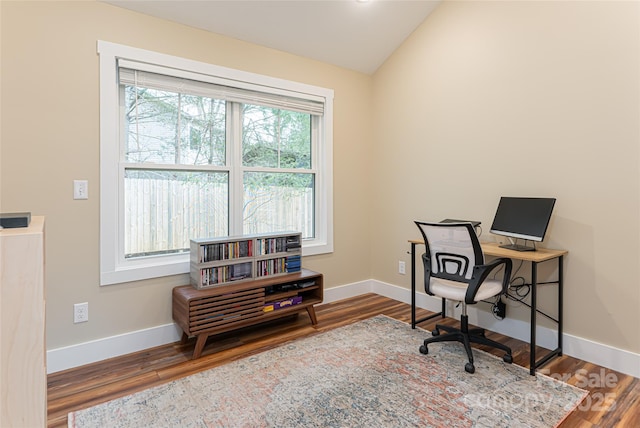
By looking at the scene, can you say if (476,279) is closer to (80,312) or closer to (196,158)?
(196,158)

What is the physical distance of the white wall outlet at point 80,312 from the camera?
2.29 meters

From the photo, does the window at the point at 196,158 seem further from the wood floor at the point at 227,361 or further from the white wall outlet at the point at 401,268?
the white wall outlet at the point at 401,268

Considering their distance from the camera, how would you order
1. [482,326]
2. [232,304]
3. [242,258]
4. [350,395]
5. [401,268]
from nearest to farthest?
[350,395], [232,304], [242,258], [482,326], [401,268]

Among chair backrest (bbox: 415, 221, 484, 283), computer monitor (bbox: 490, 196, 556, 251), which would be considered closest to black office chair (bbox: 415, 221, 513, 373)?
chair backrest (bbox: 415, 221, 484, 283)

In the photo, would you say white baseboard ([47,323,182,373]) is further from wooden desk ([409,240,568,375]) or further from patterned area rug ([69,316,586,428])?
wooden desk ([409,240,568,375])

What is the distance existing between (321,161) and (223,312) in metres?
1.78

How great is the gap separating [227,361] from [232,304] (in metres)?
0.39

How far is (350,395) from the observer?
1970 millimetres

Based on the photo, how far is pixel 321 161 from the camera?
3568mm

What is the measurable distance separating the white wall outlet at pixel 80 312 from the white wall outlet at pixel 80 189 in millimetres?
709

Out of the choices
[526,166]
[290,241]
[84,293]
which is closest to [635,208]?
[526,166]

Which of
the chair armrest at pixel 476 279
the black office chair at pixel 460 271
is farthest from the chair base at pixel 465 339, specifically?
the chair armrest at pixel 476 279

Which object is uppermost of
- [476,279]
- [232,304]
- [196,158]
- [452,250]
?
[196,158]

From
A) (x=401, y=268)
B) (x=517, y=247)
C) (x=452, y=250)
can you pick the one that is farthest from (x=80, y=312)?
(x=517, y=247)
